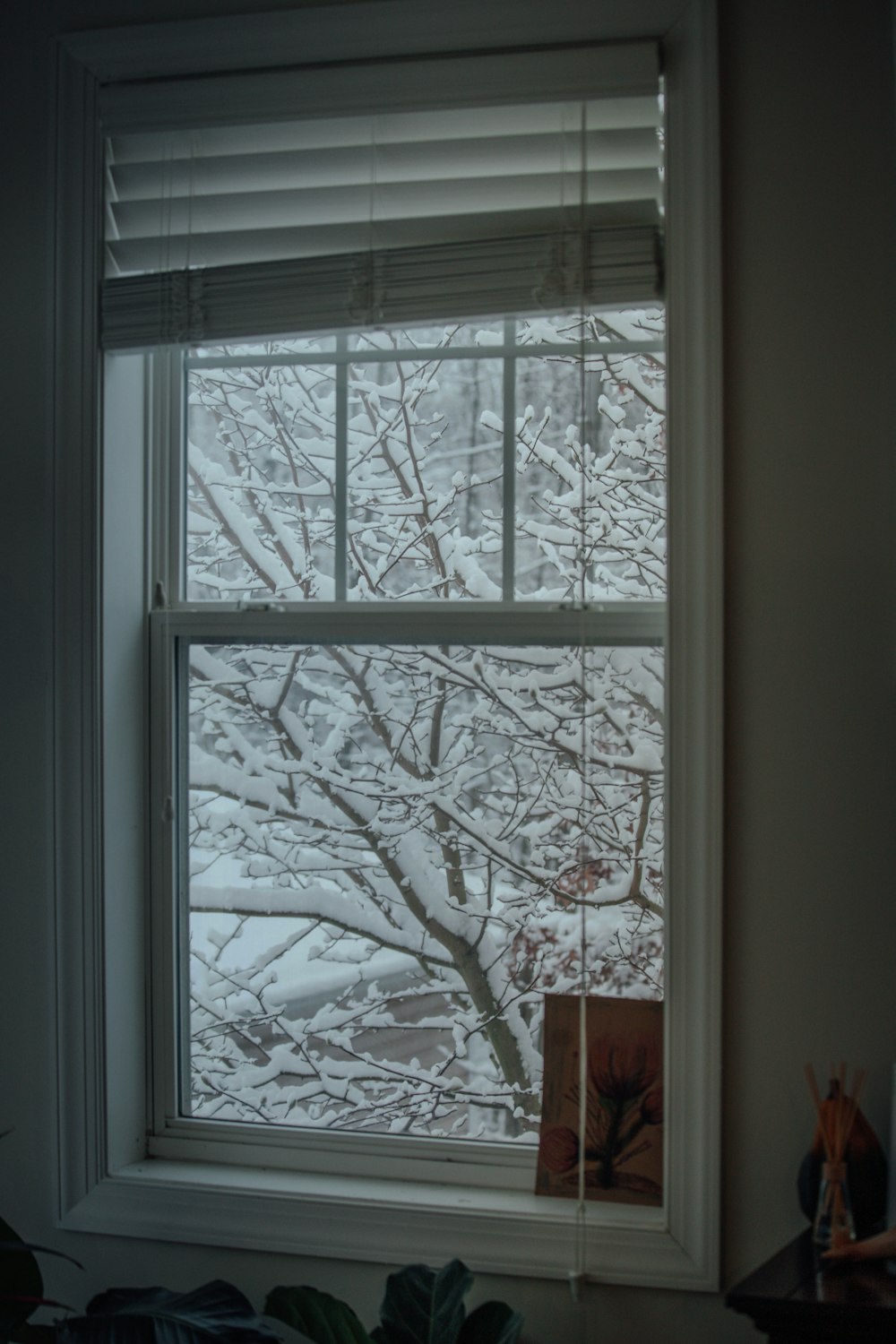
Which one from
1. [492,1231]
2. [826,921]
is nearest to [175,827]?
[492,1231]

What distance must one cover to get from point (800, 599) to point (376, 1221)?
1.14 m

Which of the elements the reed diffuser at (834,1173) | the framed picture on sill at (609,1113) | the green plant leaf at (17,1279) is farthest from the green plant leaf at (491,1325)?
the green plant leaf at (17,1279)

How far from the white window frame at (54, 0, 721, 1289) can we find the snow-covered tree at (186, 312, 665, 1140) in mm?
111

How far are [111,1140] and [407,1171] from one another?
0.49 metres

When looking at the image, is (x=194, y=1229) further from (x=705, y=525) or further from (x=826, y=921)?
(x=705, y=525)

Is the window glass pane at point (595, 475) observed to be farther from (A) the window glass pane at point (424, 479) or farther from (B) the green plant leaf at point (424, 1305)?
(B) the green plant leaf at point (424, 1305)

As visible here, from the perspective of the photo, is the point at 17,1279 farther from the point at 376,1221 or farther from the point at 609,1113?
the point at 609,1113

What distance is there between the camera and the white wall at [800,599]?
4.76 feet

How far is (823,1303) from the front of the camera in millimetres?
1176

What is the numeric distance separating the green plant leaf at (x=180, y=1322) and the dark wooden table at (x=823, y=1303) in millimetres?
598

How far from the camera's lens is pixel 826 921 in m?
1.46

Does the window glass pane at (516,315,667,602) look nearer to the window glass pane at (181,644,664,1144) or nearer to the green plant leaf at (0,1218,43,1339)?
the window glass pane at (181,644,664,1144)

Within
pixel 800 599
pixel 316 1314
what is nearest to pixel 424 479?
pixel 800 599

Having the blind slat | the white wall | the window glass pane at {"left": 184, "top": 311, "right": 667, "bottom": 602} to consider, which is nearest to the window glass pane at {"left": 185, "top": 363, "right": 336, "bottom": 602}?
the window glass pane at {"left": 184, "top": 311, "right": 667, "bottom": 602}
